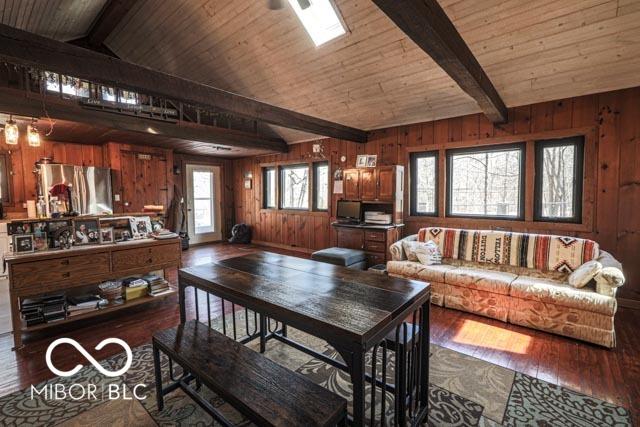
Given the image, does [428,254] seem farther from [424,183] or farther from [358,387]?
[358,387]

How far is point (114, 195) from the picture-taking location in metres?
5.83

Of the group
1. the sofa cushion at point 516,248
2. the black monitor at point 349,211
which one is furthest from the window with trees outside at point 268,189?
the sofa cushion at point 516,248

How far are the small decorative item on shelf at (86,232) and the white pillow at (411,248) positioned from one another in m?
3.62

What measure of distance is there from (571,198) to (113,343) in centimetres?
536

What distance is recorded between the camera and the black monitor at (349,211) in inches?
211

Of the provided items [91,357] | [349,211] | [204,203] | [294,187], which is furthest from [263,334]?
[204,203]

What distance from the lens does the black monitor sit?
5.35 m

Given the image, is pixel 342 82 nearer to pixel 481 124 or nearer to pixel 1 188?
pixel 481 124

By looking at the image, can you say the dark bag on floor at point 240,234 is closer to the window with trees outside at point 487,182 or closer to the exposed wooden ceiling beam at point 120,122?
the exposed wooden ceiling beam at point 120,122

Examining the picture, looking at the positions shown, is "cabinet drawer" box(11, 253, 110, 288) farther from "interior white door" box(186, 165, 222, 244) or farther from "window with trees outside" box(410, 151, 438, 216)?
"interior white door" box(186, 165, 222, 244)

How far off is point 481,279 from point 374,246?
1.84 m

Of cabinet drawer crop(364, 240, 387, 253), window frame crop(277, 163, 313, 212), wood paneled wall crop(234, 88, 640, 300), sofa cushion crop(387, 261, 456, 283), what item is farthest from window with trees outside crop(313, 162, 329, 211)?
sofa cushion crop(387, 261, 456, 283)

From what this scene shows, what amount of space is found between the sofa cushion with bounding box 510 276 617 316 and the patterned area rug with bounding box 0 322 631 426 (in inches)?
38.7

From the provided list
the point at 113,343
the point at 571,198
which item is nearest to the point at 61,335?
the point at 113,343
